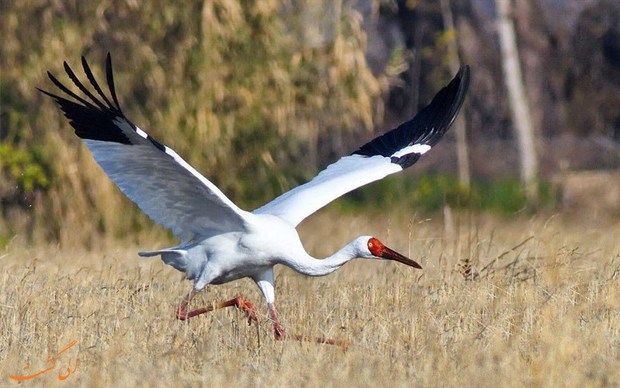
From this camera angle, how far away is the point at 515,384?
6.19m

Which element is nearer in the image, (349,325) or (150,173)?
(349,325)

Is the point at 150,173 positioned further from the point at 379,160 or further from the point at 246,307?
the point at 379,160

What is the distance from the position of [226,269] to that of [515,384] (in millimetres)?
2468

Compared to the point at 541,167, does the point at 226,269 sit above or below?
below

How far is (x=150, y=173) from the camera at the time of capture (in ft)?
26.4

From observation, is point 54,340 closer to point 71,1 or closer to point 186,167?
point 186,167

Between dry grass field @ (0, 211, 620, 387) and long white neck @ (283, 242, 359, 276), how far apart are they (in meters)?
0.27

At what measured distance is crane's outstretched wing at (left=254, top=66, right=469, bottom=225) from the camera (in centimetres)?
865

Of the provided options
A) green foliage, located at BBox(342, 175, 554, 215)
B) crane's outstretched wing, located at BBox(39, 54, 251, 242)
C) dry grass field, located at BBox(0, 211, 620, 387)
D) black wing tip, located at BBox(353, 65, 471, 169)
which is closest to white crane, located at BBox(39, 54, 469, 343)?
crane's outstretched wing, located at BBox(39, 54, 251, 242)

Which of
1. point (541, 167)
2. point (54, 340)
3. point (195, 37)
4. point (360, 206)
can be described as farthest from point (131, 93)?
point (541, 167)

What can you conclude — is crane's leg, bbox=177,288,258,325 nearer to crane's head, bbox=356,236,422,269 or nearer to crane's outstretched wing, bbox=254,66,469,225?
crane's outstretched wing, bbox=254,66,469,225

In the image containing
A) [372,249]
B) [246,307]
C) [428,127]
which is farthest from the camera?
[428,127]

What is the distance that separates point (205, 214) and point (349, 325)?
111 centimetres

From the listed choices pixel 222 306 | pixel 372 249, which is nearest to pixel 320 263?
pixel 372 249
